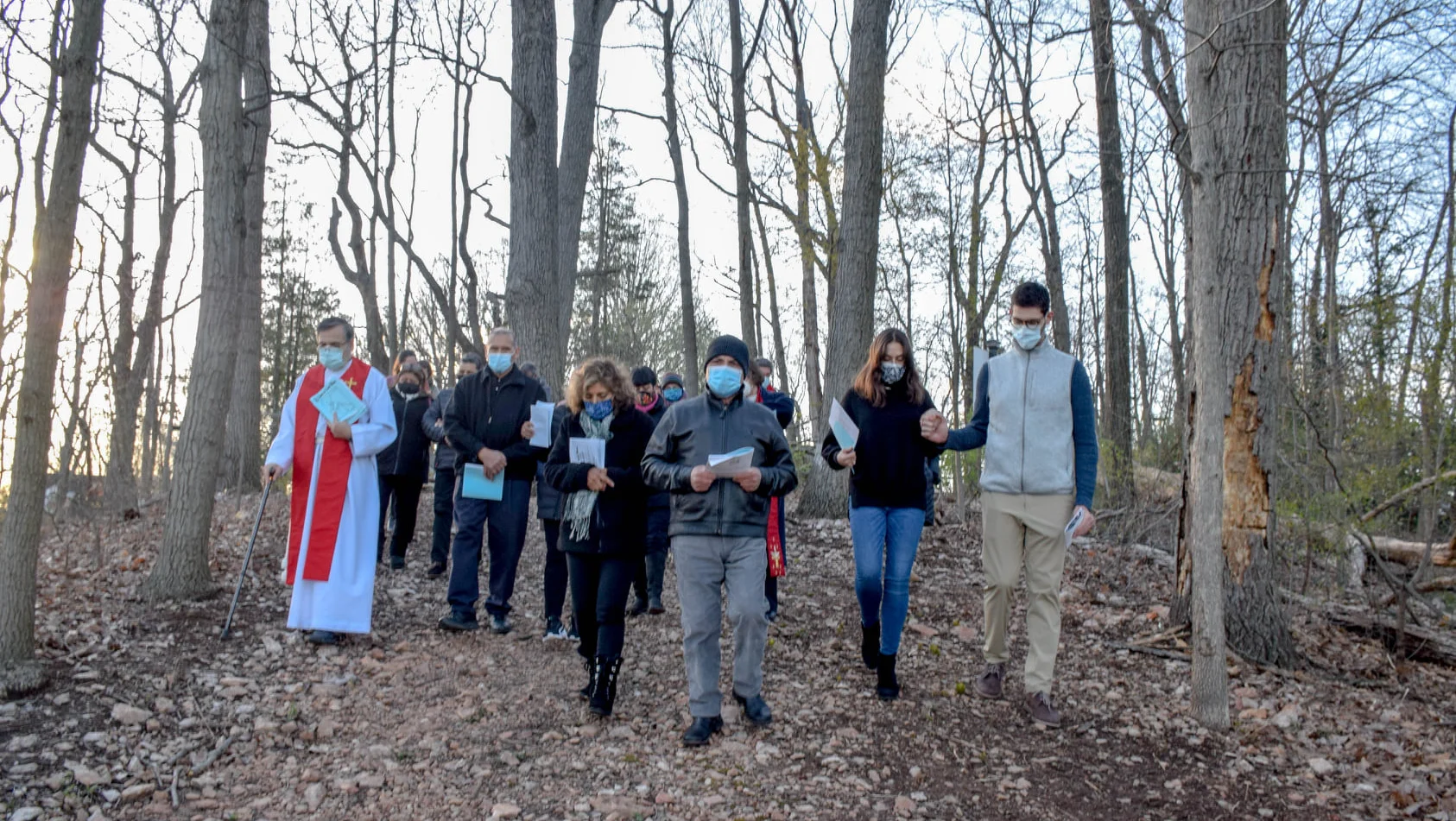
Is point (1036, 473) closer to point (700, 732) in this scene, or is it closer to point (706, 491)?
point (706, 491)

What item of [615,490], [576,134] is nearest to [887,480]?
[615,490]

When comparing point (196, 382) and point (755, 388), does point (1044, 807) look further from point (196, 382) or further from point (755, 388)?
point (196, 382)

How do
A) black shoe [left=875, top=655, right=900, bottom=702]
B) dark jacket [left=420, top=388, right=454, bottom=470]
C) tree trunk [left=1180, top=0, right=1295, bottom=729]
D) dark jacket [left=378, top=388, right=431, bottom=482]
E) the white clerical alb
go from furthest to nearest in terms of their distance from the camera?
dark jacket [left=378, top=388, right=431, bottom=482] → dark jacket [left=420, top=388, right=454, bottom=470] → the white clerical alb → tree trunk [left=1180, top=0, right=1295, bottom=729] → black shoe [left=875, top=655, right=900, bottom=702]

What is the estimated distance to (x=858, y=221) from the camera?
10719mm

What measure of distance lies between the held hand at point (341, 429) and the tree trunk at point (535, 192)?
409 cm

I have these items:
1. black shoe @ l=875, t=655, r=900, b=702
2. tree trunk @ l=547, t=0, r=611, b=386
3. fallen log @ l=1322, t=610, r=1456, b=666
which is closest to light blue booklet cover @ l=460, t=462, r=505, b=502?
black shoe @ l=875, t=655, r=900, b=702

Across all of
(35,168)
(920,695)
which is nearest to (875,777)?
(920,695)

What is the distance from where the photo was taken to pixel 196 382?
677 centimetres

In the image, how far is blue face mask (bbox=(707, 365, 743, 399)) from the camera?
4781mm

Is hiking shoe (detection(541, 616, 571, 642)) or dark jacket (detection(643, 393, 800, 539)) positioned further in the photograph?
hiking shoe (detection(541, 616, 571, 642))

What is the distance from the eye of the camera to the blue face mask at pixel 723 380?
4.78 meters

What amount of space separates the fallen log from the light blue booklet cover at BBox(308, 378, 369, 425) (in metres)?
7.04

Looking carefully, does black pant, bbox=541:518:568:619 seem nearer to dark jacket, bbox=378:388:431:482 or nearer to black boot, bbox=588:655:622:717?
black boot, bbox=588:655:622:717

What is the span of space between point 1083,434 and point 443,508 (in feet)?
19.1
